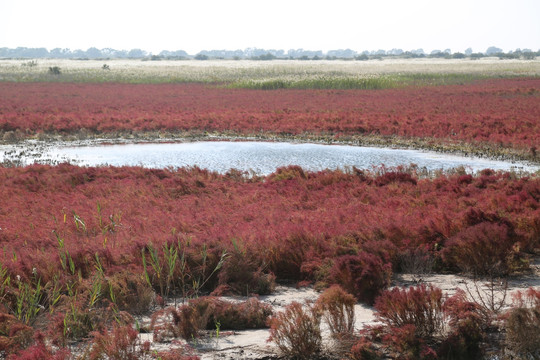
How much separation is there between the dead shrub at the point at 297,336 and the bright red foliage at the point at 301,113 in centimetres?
1765

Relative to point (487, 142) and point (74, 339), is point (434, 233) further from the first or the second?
point (487, 142)

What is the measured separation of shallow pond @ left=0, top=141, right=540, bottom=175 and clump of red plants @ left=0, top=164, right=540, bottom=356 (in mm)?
4351

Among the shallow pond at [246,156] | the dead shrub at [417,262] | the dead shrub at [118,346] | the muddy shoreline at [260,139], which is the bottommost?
the shallow pond at [246,156]

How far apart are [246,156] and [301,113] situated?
1230 centimetres

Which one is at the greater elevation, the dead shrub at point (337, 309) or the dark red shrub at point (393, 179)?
the dead shrub at point (337, 309)

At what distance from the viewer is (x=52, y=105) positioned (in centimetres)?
3706

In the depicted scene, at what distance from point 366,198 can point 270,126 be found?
52.5 feet

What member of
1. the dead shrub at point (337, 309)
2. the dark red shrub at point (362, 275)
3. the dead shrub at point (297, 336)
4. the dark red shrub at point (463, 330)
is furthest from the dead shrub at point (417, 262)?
the dead shrub at point (297, 336)

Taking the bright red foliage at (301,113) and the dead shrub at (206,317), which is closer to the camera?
the dead shrub at (206,317)

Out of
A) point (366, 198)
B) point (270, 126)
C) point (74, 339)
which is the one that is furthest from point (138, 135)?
point (74, 339)

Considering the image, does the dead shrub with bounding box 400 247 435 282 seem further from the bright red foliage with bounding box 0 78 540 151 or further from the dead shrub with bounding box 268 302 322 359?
the bright red foliage with bounding box 0 78 540 151

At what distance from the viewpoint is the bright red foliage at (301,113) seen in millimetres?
26016

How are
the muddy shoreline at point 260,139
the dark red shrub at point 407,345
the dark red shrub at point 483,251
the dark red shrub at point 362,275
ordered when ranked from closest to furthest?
the dark red shrub at point 407,345 → the dark red shrub at point 362,275 → the dark red shrub at point 483,251 → the muddy shoreline at point 260,139

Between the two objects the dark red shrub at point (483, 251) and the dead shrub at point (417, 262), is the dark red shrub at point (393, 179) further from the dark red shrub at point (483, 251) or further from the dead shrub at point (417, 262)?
the dead shrub at point (417, 262)
